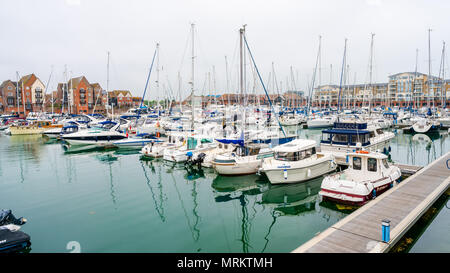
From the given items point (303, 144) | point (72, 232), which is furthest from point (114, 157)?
point (303, 144)

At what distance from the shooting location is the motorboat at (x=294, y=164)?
1675 cm

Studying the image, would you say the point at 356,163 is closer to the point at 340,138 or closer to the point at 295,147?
the point at 295,147

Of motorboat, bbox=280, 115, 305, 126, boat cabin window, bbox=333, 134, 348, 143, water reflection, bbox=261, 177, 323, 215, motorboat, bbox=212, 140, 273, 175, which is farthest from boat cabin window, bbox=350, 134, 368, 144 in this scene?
motorboat, bbox=280, 115, 305, 126

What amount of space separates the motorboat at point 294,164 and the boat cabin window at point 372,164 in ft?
11.3

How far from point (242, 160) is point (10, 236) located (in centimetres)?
1319

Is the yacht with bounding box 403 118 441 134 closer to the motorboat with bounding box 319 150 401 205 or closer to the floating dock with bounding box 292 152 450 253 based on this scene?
the floating dock with bounding box 292 152 450 253

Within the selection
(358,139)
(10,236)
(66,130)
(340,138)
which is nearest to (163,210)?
(10,236)

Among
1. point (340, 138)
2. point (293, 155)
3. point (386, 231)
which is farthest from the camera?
point (340, 138)

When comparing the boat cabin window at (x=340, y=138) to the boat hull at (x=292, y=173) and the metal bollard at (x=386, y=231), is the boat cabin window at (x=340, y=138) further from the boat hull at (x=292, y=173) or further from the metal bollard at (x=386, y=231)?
the metal bollard at (x=386, y=231)

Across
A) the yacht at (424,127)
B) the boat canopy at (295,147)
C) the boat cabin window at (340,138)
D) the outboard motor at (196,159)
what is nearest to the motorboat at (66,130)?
the outboard motor at (196,159)

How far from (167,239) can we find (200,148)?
47.6 ft

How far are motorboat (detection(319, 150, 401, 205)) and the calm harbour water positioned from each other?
0.82 meters

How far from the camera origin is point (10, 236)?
374 inches
